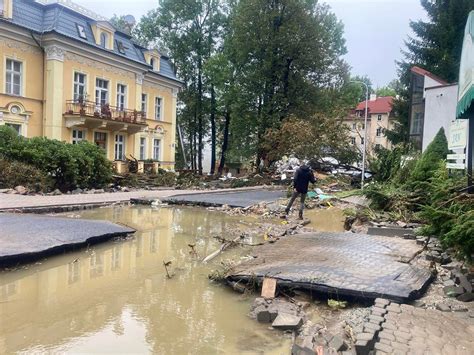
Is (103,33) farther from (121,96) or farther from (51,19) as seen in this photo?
(121,96)

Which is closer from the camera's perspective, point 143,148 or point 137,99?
point 137,99

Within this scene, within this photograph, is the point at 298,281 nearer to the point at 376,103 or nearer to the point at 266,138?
the point at 266,138

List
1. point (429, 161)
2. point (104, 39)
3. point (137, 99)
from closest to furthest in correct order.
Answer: point (429, 161) < point (104, 39) < point (137, 99)

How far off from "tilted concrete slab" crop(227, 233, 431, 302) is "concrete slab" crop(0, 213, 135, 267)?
3291mm

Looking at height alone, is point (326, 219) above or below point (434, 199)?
below

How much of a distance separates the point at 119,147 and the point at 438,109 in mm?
20692

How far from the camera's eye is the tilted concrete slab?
5.21 meters

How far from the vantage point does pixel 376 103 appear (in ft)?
224

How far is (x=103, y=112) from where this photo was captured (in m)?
26.9

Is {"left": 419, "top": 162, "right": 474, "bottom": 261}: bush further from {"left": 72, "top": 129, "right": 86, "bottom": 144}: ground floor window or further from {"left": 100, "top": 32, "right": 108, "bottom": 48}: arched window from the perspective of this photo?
{"left": 100, "top": 32, "right": 108, "bottom": 48}: arched window

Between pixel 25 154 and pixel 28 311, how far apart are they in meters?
14.9

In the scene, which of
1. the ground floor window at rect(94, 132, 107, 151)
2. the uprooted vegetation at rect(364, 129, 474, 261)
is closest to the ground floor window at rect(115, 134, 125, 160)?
the ground floor window at rect(94, 132, 107, 151)

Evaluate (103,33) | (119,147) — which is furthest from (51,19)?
(119,147)

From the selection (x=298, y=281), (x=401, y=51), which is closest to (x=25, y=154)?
(x=298, y=281)
